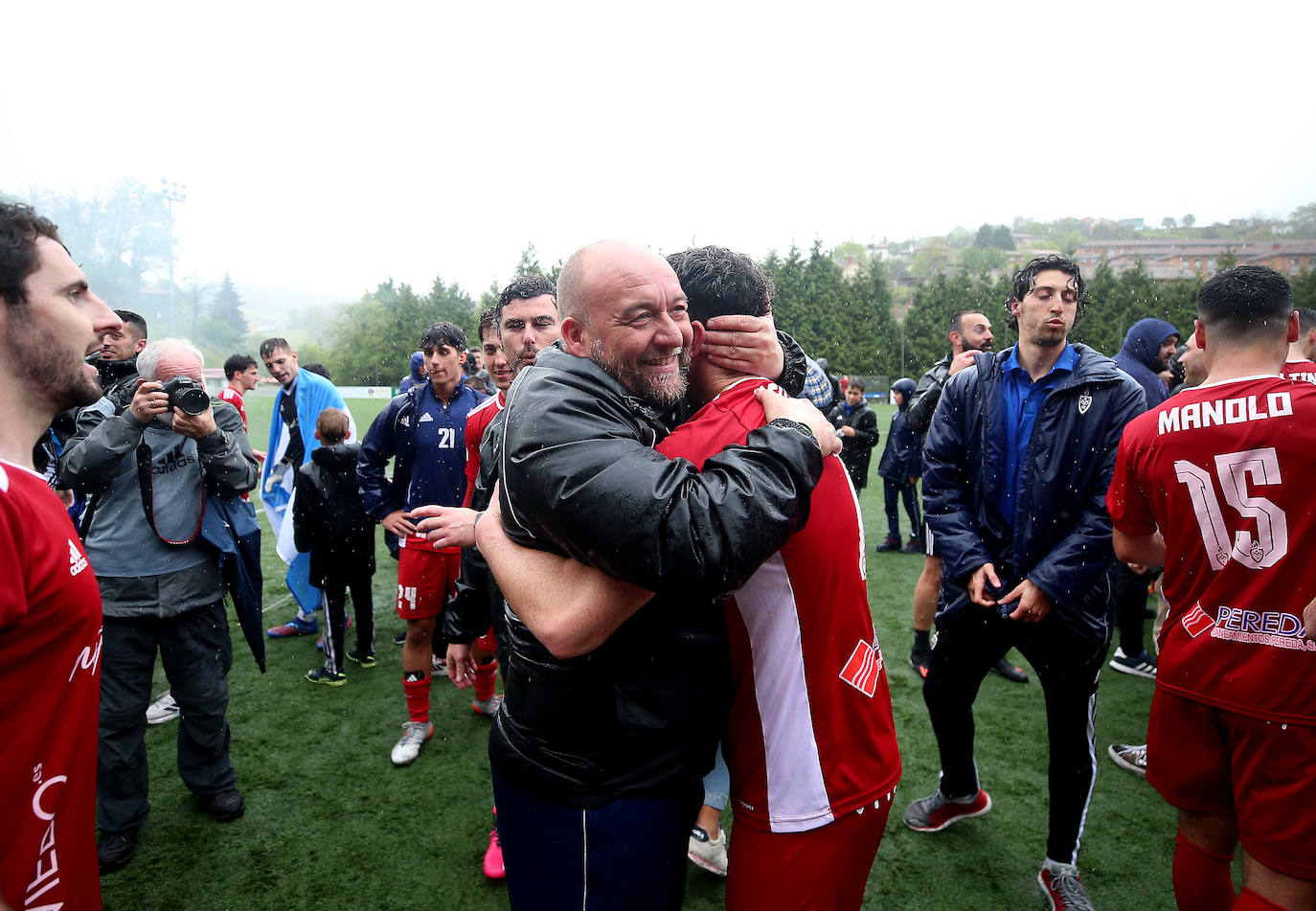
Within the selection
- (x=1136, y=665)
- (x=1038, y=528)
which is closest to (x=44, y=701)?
(x=1038, y=528)

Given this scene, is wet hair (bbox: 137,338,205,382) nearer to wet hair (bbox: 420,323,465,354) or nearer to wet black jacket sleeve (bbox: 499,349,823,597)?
wet hair (bbox: 420,323,465,354)

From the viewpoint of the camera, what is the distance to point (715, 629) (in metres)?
1.50

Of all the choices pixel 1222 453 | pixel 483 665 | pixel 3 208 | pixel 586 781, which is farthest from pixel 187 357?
pixel 1222 453

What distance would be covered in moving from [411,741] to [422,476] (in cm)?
161

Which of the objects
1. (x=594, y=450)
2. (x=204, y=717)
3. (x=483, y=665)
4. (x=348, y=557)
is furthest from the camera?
(x=348, y=557)

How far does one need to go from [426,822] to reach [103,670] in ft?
5.48

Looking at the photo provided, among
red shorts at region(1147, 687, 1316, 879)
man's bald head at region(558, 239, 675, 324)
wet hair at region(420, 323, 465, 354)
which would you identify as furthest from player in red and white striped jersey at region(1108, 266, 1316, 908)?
wet hair at region(420, 323, 465, 354)

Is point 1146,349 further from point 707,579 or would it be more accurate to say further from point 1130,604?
point 707,579

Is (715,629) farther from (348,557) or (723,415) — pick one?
(348,557)

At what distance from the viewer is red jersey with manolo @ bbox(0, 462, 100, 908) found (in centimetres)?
132

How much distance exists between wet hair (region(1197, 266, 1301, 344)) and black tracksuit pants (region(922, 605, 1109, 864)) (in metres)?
1.22

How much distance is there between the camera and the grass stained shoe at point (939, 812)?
132 inches

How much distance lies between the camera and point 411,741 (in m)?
4.18

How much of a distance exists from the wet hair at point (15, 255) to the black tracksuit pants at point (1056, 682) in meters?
3.26
